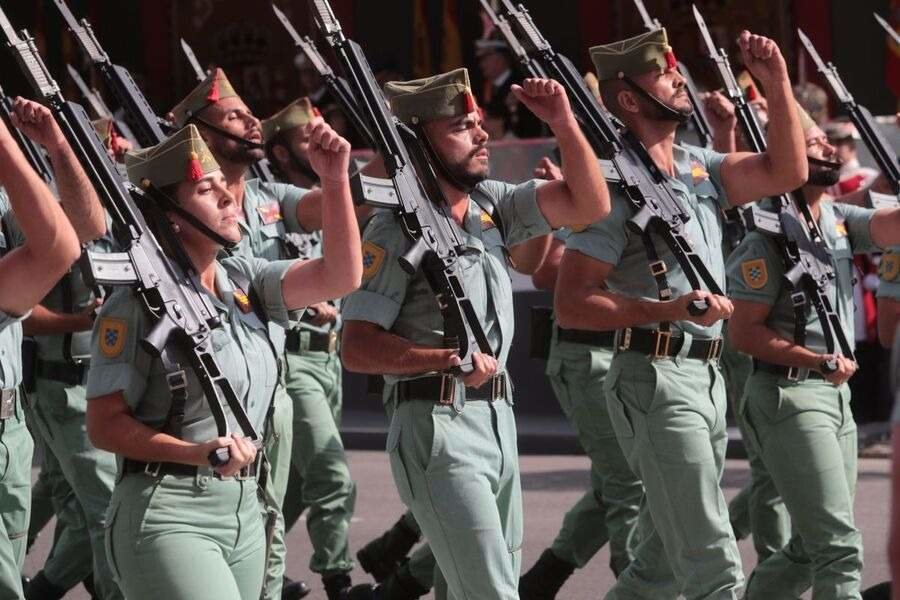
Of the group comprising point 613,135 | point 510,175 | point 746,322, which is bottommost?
point 510,175

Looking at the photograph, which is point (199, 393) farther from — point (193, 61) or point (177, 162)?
point (193, 61)

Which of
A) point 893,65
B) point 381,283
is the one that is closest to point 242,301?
point 381,283

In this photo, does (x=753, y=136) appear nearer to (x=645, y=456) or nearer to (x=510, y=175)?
(x=645, y=456)

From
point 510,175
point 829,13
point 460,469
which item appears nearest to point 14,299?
point 460,469

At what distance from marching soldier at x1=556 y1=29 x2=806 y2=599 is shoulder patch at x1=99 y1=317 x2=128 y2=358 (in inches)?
66.8

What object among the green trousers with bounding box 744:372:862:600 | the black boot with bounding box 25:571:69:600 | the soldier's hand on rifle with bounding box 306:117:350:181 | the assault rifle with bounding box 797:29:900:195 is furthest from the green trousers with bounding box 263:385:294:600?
the assault rifle with bounding box 797:29:900:195

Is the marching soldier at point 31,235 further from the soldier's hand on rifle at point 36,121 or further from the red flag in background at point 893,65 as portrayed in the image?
the red flag in background at point 893,65

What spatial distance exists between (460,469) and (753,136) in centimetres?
242

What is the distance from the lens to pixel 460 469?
17.3ft

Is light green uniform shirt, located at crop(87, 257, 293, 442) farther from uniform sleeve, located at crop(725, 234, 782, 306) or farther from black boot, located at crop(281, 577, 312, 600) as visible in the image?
black boot, located at crop(281, 577, 312, 600)

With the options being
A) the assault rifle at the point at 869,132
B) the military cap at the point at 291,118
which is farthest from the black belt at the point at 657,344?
the military cap at the point at 291,118

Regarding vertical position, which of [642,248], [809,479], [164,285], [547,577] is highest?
[164,285]

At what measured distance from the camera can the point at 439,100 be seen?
5730 millimetres

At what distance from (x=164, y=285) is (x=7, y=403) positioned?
1.13m
